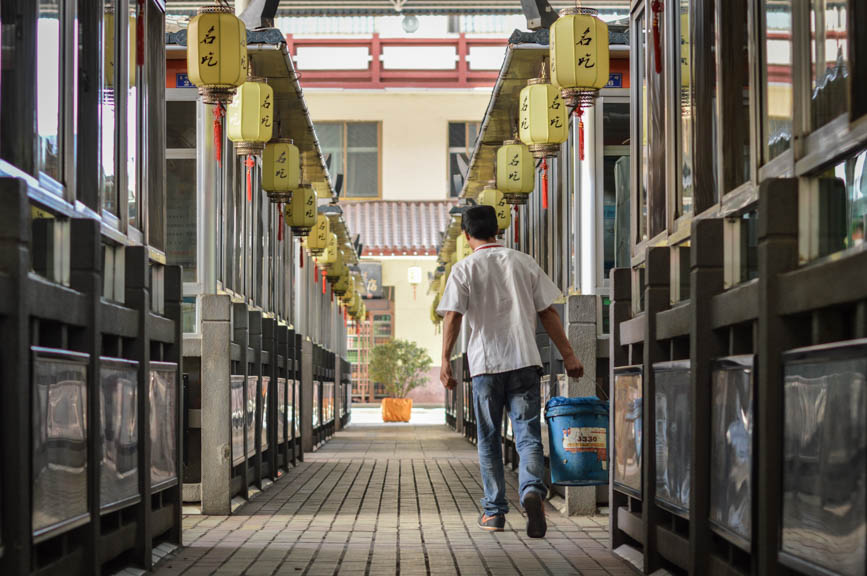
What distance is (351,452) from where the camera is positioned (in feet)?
52.4

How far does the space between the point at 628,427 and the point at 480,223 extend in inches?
67.2

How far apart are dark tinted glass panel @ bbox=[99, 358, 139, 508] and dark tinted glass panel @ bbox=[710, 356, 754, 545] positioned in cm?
218

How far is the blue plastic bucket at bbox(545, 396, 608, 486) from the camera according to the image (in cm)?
648

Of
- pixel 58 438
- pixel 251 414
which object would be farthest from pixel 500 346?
pixel 251 414

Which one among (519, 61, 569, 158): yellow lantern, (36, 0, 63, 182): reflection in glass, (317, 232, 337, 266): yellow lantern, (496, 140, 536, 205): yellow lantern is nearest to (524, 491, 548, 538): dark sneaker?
(36, 0, 63, 182): reflection in glass

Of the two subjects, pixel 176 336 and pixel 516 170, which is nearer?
A: pixel 176 336

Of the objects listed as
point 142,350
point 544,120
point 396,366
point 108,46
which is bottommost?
point 396,366

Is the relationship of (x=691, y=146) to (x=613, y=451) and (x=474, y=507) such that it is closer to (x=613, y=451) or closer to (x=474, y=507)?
(x=613, y=451)

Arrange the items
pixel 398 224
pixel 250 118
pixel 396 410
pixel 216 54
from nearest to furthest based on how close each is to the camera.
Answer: pixel 216 54
pixel 250 118
pixel 396 410
pixel 398 224

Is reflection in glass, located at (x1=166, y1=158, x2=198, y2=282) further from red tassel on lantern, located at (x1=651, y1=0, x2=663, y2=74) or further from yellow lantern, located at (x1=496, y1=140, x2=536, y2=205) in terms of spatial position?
red tassel on lantern, located at (x1=651, y1=0, x2=663, y2=74)

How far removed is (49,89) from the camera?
15.4 ft

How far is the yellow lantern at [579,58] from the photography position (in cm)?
810

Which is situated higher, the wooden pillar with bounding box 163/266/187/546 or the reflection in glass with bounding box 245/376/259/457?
the wooden pillar with bounding box 163/266/187/546

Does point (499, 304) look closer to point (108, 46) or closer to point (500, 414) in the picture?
point (500, 414)
